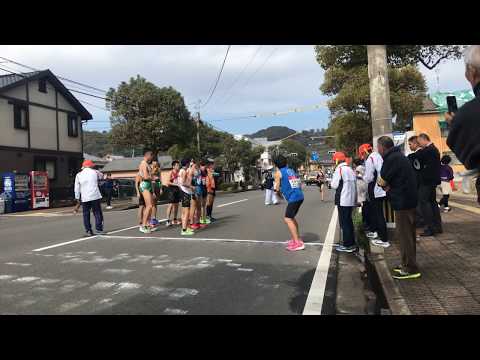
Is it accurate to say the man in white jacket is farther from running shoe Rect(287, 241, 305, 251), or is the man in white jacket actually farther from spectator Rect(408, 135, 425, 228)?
spectator Rect(408, 135, 425, 228)

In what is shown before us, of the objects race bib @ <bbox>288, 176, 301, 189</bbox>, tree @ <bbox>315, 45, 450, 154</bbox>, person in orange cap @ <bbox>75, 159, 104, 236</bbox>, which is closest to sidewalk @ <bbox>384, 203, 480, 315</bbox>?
race bib @ <bbox>288, 176, 301, 189</bbox>

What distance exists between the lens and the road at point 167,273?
4.32 meters

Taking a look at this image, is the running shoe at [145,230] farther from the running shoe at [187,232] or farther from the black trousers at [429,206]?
the black trousers at [429,206]

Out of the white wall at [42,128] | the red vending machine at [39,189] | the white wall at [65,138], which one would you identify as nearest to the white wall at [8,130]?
the white wall at [42,128]

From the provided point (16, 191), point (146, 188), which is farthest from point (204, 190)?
point (16, 191)

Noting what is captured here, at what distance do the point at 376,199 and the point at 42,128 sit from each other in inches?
937

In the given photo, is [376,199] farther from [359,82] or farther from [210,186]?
[359,82]

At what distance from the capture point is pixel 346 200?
286 inches

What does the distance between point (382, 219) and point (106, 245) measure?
536cm

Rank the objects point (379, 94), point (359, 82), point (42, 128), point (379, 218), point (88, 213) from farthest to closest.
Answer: point (42, 128) < point (359, 82) < point (88, 213) < point (379, 94) < point (379, 218)

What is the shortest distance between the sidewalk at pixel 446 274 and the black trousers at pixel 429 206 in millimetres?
240

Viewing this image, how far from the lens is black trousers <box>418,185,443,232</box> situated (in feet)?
24.2
